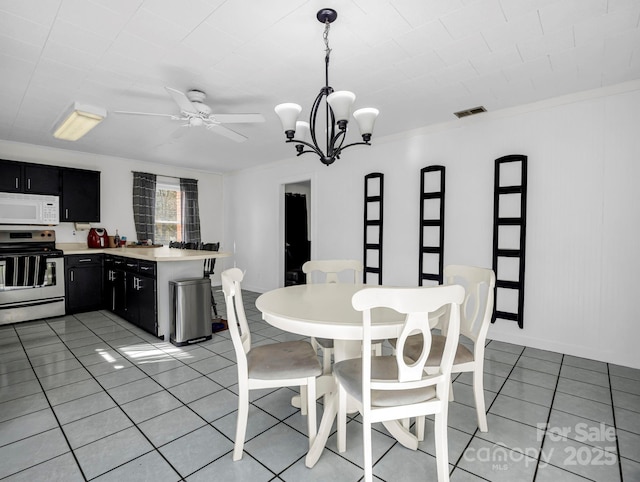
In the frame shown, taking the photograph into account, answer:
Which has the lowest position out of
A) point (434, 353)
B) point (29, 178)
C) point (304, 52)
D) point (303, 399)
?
point (303, 399)

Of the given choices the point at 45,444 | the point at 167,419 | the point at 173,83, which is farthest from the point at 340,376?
the point at 173,83

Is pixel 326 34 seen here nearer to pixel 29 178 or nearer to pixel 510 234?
pixel 510 234

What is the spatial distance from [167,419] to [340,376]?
1.27 meters

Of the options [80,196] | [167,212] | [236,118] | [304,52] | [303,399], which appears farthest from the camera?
[167,212]

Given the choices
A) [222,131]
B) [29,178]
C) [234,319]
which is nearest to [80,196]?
[29,178]

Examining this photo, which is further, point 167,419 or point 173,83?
point 173,83

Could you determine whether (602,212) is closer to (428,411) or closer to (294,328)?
(428,411)

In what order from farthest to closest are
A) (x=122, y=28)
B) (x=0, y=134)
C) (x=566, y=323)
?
(x=0, y=134) < (x=566, y=323) < (x=122, y=28)

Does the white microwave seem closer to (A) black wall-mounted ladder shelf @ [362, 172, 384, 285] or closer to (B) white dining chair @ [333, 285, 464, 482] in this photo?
(A) black wall-mounted ladder shelf @ [362, 172, 384, 285]

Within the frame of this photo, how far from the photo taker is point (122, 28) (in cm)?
214

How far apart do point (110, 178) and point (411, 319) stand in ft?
19.9

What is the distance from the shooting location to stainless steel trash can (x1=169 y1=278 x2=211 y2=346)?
139 inches

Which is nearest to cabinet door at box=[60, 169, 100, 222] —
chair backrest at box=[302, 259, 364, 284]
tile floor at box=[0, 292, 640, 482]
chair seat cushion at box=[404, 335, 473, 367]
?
tile floor at box=[0, 292, 640, 482]

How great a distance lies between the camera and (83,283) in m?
4.88
